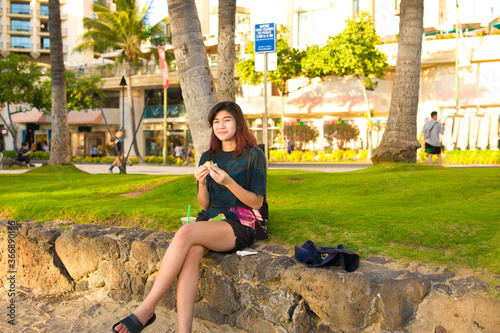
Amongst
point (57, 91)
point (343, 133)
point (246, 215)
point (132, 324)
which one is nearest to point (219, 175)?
→ point (246, 215)

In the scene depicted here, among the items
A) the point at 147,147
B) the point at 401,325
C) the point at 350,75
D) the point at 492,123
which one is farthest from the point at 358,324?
the point at 147,147

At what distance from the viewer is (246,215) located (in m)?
4.07

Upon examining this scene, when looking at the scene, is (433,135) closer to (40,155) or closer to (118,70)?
(118,70)

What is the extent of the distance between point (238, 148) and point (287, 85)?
29.3m

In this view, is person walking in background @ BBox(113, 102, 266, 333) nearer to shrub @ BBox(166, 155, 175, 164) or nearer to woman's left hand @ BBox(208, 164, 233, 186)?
woman's left hand @ BBox(208, 164, 233, 186)

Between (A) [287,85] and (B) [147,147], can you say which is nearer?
(A) [287,85]

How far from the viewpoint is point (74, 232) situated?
5180 millimetres

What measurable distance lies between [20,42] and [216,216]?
61252mm

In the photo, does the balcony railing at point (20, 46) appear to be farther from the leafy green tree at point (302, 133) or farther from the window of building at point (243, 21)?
the leafy green tree at point (302, 133)

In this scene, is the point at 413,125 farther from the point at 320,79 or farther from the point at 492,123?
the point at 320,79

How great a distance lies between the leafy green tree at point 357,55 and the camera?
2562 cm

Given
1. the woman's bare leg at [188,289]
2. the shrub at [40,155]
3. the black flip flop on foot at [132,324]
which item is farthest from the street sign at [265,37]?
the shrub at [40,155]

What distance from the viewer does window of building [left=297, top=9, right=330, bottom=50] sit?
31.9 meters

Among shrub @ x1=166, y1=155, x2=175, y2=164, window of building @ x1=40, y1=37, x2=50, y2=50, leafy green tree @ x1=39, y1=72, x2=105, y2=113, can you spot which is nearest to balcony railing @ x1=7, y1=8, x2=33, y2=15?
window of building @ x1=40, y1=37, x2=50, y2=50
